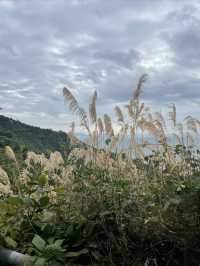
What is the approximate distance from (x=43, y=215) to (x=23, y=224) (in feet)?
0.77

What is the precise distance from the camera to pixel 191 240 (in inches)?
150

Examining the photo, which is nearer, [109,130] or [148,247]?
[148,247]

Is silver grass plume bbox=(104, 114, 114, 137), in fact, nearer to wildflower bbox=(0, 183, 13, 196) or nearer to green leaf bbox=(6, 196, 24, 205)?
green leaf bbox=(6, 196, 24, 205)

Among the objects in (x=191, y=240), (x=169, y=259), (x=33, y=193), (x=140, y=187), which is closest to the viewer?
(x=191, y=240)

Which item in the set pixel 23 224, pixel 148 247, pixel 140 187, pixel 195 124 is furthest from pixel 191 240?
pixel 23 224

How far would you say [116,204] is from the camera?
166 inches

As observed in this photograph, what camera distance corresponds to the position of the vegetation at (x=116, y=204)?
3914 millimetres

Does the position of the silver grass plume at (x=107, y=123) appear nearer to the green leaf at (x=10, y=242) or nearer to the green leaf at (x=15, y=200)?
the green leaf at (x=15, y=200)

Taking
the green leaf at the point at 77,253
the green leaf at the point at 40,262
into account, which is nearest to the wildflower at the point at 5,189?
the green leaf at the point at 77,253

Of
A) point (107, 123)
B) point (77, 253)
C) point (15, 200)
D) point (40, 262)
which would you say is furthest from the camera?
point (107, 123)

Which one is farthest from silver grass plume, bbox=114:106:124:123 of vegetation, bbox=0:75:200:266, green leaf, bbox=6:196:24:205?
green leaf, bbox=6:196:24:205

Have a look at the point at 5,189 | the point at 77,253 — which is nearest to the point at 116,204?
the point at 77,253

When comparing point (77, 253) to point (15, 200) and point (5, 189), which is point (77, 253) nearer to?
point (15, 200)

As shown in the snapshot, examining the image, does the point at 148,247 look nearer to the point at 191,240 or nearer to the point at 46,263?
the point at 191,240
